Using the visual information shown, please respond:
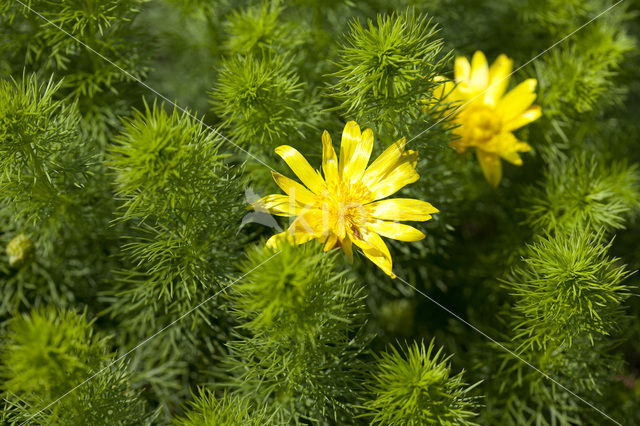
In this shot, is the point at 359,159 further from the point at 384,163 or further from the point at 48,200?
the point at 48,200

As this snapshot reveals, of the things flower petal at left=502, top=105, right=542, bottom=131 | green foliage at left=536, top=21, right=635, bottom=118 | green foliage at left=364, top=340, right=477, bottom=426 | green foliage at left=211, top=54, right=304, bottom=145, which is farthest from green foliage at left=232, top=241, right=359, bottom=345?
green foliage at left=536, top=21, right=635, bottom=118

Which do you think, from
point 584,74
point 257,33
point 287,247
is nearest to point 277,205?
point 287,247

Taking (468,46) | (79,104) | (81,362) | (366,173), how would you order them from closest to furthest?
1. (81,362)
2. (366,173)
3. (79,104)
4. (468,46)

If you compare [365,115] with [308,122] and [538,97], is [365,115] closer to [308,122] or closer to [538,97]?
[308,122]

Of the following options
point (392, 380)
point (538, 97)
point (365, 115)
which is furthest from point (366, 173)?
point (538, 97)

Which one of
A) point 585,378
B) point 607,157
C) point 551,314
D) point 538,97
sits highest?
point 538,97

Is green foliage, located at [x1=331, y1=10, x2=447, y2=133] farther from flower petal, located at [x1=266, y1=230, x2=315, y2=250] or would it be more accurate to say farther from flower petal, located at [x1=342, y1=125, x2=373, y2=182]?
flower petal, located at [x1=266, y1=230, x2=315, y2=250]
